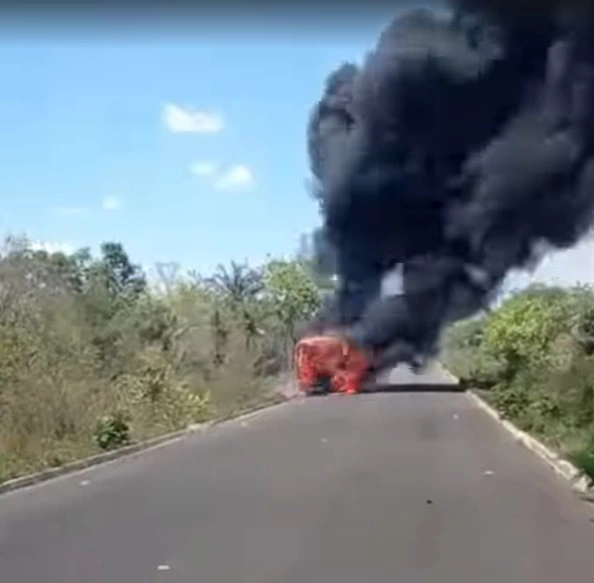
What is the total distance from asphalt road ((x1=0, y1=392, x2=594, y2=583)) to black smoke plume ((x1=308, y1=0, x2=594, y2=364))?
15.4 feet

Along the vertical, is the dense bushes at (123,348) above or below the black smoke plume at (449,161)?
below

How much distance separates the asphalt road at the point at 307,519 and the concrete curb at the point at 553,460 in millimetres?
177

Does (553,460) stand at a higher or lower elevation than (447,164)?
lower

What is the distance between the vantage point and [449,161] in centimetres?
2511

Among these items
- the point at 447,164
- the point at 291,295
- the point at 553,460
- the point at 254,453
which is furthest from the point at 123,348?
the point at 291,295

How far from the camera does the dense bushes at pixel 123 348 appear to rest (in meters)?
17.2

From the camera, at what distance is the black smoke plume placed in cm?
2023

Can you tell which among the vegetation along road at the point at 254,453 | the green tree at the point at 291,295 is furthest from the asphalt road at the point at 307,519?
the green tree at the point at 291,295

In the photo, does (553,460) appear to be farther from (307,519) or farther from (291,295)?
(291,295)

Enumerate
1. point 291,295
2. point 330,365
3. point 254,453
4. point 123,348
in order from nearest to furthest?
point 254,453 → point 123,348 → point 330,365 → point 291,295

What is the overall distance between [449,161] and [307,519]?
1534 cm

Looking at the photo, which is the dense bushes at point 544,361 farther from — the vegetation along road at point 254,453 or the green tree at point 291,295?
the green tree at point 291,295

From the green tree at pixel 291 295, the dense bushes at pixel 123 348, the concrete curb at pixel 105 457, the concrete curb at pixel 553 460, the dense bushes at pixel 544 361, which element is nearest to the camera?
the concrete curb at pixel 553 460

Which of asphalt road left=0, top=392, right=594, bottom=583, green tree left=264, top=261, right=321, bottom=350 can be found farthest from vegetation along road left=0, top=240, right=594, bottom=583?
green tree left=264, top=261, right=321, bottom=350
